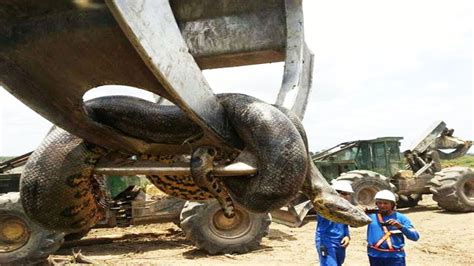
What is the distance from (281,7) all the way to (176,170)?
2.70ft

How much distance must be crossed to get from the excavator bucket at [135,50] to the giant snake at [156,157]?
61mm

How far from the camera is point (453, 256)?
9812 mm

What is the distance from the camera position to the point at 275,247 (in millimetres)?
10688

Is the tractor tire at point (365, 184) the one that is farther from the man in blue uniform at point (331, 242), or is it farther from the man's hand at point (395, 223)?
the man's hand at point (395, 223)

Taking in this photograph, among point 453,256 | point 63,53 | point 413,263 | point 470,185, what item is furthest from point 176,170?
point 470,185

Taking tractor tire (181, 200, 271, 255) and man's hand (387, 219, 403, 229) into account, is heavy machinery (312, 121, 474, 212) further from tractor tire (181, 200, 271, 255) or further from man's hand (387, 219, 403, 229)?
man's hand (387, 219, 403, 229)

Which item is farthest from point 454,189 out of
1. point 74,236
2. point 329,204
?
point 329,204

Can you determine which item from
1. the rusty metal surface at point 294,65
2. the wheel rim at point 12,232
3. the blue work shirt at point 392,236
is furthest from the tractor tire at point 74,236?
the rusty metal surface at point 294,65

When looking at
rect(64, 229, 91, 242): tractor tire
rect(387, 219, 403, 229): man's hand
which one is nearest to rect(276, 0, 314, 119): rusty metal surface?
rect(387, 219, 403, 229): man's hand

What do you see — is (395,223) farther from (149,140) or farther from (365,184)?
(365,184)

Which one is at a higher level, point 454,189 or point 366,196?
point 454,189

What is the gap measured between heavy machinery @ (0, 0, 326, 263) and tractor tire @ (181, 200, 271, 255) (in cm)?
759

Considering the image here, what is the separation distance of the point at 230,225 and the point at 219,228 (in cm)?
22

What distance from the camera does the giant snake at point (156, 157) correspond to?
169 centimetres
